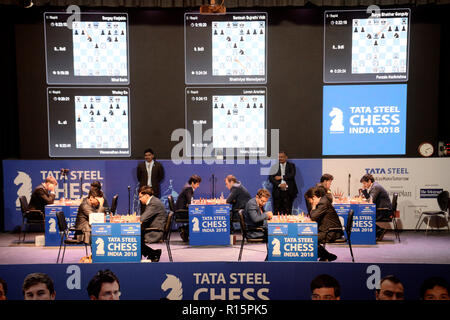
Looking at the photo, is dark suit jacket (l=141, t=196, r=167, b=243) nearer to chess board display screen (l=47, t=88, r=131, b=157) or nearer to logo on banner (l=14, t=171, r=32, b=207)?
chess board display screen (l=47, t=88, r=131, b=157)

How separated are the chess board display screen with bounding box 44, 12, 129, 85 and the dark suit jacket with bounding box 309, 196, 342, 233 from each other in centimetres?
563

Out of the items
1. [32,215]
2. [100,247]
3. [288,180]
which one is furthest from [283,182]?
[32,215]

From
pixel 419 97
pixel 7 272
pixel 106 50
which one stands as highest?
pixel 106 50

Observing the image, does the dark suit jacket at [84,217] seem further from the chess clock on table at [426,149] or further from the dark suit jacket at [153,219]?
the chess clock on table at [426,149]

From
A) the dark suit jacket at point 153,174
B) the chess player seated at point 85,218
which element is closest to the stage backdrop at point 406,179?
the dark suit jacket at point 153,174

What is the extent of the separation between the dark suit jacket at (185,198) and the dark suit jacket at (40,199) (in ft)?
7.72

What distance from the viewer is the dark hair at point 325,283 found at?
402cm

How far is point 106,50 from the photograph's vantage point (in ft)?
31.9

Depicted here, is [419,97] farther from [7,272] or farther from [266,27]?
[7,272]

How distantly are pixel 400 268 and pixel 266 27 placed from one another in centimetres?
690

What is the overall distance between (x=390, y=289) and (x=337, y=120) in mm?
6654

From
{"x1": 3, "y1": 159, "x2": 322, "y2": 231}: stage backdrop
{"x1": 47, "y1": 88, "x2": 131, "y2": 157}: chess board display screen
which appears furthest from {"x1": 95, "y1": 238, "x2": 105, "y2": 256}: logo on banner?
{"x1": 47, "y1": 88, "x2": 131, "y2": 157}: chess board display screen

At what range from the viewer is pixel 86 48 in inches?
380
